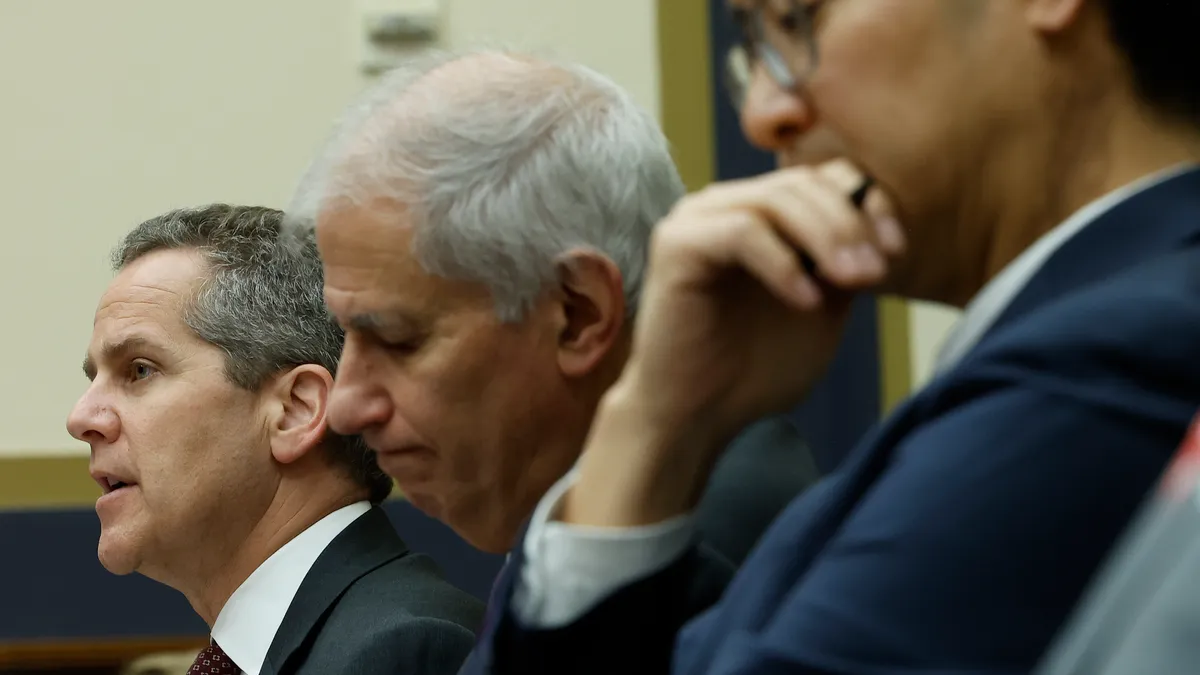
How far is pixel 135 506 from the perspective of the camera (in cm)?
216

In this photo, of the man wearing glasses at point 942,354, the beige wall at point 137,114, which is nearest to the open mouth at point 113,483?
the man wearing glasses at point 942,354

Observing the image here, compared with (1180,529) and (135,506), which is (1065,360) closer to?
(1180,529)

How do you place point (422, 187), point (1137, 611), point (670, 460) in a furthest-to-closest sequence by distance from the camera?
point (422, 187) → point (670, 460) → point (1137, 611)

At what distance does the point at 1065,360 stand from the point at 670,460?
0.37 meters

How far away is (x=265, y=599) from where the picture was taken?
2.11 m

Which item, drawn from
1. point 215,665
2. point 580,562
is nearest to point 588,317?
point 580,562

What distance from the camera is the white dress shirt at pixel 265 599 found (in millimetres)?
2084

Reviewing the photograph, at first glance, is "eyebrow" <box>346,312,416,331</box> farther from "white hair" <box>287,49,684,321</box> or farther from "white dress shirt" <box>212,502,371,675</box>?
"white dress shirt" <box>212,502,371,675</box>

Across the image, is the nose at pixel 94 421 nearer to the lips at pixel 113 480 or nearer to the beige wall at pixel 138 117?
the lips at pixel 113 480

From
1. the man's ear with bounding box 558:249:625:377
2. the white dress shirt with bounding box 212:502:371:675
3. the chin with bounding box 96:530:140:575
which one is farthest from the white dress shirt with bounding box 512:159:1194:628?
the chin with bounding box 96:530:140:575

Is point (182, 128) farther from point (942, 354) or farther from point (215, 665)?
point (942, 354)

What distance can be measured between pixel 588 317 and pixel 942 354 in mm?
531

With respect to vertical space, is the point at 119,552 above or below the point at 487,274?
below

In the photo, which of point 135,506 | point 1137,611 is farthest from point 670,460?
point 135,506
